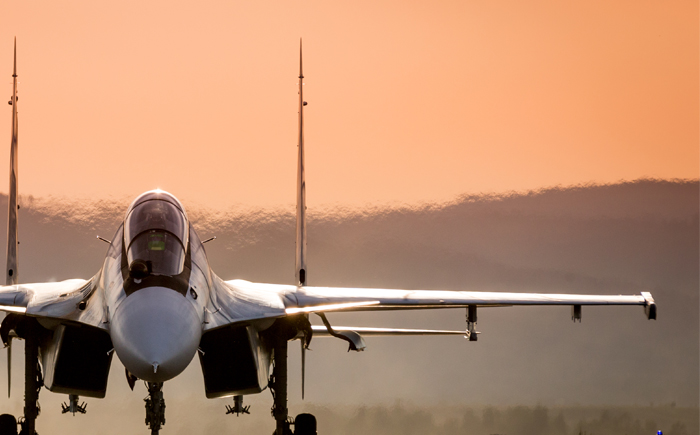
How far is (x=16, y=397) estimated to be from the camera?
2586cm

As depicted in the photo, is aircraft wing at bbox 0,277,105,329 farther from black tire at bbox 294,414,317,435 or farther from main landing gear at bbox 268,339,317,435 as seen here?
black tire at bbox 294,414,317,435

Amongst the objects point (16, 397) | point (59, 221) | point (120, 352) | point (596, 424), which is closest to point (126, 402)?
point (16, 397)

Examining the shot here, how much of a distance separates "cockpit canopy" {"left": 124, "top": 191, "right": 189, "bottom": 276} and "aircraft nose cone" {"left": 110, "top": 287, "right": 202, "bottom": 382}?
0.46 m

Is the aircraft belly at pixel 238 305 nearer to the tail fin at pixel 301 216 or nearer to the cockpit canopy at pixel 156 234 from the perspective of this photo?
the cockpit canopy at pixel 156 234

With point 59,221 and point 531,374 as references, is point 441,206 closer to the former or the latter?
point 531,374

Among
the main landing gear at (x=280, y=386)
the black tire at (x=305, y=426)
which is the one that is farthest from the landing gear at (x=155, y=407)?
the black tire at (x=305, y=426)

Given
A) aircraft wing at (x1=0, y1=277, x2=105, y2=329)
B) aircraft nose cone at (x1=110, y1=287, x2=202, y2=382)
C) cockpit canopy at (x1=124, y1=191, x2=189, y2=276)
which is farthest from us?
aircraft wing at (x1=0, y1=277, x2=105, y2=329)

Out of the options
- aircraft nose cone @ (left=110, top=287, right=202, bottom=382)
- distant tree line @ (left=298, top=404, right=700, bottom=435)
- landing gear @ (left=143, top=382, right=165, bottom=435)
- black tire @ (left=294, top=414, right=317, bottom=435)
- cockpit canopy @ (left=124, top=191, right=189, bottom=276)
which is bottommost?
distant tree line @ (left=298, top=404, right=700, bottom=435)

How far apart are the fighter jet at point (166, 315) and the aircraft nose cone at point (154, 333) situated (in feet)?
0.04

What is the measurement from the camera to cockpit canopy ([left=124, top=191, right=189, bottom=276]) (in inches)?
527

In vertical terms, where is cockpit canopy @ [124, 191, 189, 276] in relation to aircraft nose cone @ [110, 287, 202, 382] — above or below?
above

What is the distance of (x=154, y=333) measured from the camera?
12.4 m

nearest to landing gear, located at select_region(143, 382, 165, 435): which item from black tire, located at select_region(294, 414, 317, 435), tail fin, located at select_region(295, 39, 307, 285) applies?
black tire, located at select_region(294, 414, 317, 435)

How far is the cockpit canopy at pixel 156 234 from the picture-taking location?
13.4m
